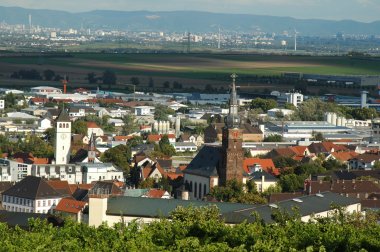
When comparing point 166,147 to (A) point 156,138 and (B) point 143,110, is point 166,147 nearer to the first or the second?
(A) point 156,138

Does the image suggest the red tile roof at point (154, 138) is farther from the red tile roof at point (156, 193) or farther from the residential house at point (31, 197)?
the residential house at point (31, 197)

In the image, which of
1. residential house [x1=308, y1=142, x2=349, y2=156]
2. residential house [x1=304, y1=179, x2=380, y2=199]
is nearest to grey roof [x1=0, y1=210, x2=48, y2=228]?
residential house [x1=304, y1=179, x2=380, y2=199]

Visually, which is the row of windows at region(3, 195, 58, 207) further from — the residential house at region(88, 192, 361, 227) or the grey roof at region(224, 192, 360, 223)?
the grey roof at region(224, 192, 360, 223)

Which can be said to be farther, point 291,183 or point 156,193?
point 291,183

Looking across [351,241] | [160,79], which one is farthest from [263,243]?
[160,79]

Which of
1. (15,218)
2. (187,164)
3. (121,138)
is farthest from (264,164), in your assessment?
(15,218)

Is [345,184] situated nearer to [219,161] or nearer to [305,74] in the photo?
[219,161]
